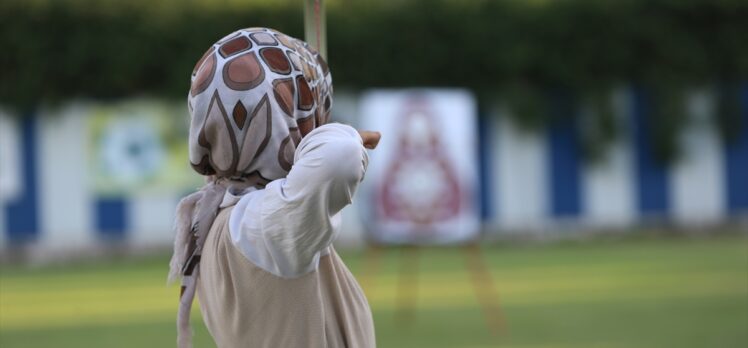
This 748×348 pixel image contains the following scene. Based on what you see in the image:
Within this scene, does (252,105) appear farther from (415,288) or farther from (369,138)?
(415,288)

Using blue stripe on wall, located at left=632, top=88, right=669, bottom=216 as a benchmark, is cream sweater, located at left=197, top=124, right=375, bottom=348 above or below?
above

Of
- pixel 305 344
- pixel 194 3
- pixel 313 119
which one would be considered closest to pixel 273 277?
pixel 305 344

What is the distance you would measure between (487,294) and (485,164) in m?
5.40

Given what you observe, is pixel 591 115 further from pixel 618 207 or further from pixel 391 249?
pixel 391 249

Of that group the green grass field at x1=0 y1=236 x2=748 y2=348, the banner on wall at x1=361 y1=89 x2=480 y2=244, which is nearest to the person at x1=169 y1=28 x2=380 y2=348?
the green grass field at x1=0 y1=236 x2=748 y2=348

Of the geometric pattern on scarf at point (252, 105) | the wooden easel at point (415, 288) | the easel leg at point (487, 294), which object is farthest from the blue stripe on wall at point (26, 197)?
the geometric pattern on scarf at point (252, 105)

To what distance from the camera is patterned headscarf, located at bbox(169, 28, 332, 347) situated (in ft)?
6.09

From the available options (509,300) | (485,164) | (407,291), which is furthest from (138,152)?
(509,300)

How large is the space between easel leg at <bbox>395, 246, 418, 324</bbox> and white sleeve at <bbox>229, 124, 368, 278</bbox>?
6182 mm

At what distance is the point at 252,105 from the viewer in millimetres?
1854

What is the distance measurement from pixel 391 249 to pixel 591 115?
2.68 m

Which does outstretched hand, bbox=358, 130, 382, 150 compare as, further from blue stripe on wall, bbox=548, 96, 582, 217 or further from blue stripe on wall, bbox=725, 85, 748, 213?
blue stripe on wall, bbox=725, 85, 748, 213

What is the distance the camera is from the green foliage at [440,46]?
13.3m

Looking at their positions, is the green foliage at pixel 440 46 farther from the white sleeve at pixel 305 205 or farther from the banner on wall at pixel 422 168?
the white sleeve at pixel 305 205
